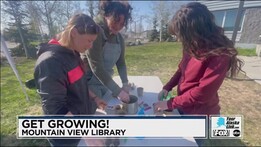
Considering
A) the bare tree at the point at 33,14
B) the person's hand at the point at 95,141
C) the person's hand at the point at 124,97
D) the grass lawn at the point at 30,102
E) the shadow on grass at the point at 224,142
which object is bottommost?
the shadow on grass at the point at 224,142

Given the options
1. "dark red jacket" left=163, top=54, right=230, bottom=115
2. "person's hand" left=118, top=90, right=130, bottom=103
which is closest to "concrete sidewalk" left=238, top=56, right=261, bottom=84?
"dark red jacket" left=163, top=54, right=230, bottom=115

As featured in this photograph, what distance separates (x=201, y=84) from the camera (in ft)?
3.12

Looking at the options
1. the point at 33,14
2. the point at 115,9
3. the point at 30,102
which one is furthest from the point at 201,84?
the point at 30,102

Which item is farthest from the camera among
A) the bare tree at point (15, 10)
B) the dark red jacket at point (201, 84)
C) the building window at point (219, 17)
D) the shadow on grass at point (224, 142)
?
the bare tree at point (15, 10)

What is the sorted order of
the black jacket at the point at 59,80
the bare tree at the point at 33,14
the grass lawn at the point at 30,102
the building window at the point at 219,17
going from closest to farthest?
the black jacket at the point at 59,80 < the building window at the point at 219,17 < the grass lawn at the point at 30,102 < the bare tree at the point at 33,14

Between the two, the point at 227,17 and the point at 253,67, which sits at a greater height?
the point at 227,17

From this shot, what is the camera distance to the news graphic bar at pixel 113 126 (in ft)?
3.25

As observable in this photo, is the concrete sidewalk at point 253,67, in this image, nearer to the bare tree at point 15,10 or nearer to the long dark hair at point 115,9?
the long dark hair at point 115,9

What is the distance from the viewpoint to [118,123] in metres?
1.09

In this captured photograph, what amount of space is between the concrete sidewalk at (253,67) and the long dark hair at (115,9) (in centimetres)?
82

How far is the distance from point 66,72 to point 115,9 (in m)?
0.63

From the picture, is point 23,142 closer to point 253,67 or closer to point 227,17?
point 253,67

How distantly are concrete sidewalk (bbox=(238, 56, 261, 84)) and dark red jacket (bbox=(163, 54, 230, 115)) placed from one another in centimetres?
19

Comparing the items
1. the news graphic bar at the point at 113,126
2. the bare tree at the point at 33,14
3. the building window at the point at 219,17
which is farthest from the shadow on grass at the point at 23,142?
the building window at the point at 219,17
